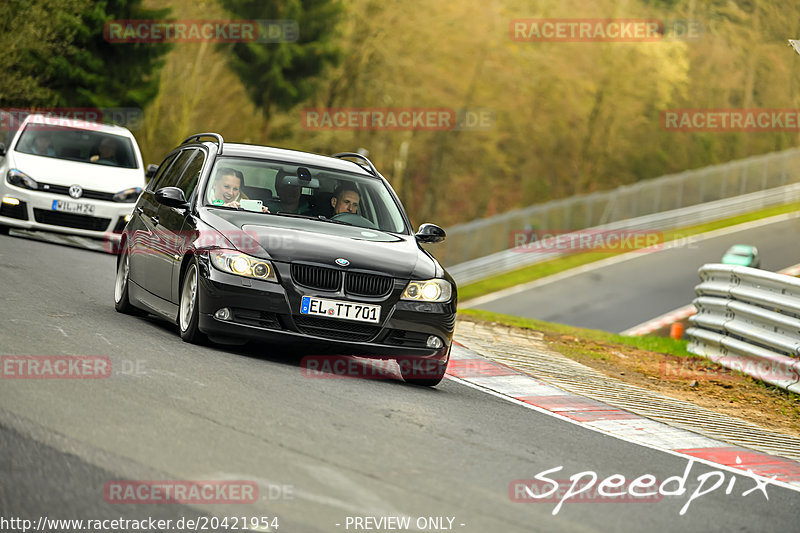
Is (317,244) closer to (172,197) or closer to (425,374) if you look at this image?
(425,374)

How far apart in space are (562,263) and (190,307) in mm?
35026

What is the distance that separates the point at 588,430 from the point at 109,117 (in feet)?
115

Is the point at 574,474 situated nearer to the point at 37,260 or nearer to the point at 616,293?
the point at 37,260

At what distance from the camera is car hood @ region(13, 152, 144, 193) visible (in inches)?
703

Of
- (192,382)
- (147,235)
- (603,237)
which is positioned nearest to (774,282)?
(147,235)

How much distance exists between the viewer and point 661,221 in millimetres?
48938

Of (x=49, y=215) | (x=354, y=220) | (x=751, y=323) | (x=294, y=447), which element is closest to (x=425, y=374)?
(x=354, y=220)

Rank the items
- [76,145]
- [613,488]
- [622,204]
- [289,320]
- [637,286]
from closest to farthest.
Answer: [613,488], [289,320], [76,145], [637,286], [622,204]

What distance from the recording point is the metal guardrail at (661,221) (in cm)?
4381

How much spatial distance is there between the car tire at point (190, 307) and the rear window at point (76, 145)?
988 cm

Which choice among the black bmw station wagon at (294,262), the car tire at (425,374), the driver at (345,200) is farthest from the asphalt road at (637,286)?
the car tire at (425,374)

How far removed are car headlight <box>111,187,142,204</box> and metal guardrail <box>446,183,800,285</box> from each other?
24612 millimetres

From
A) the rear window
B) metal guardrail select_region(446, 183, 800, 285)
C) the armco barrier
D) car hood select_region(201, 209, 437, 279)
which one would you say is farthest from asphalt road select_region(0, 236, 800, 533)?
the armco barrier

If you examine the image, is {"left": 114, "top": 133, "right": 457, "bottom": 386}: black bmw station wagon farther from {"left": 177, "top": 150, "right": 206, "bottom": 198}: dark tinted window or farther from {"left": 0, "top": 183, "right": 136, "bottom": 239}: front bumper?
{"left": 0, "top": 183, "right": 136, "bottom": 239}: front bumper
